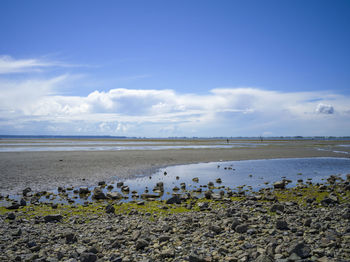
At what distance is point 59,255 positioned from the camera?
7629 millimetres

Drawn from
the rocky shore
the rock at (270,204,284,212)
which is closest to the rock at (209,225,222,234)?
the rocky shore

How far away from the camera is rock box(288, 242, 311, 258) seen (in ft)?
22.7

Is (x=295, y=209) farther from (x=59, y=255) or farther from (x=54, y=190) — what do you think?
(x=54, y=190)

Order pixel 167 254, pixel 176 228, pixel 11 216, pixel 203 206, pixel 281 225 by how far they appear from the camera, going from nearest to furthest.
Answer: pixel 167 254, pixel 281 225, pixel 176 228, pixel 11 216, pixel 203 206

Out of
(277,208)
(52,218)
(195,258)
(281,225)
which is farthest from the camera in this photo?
(277,208)

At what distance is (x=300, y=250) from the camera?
7012 mm

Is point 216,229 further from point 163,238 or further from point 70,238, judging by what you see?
point 70,238

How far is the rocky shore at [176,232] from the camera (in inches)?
292

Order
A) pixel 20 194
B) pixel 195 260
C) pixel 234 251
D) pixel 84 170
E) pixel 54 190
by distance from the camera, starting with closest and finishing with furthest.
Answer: pixel 195 260 < pixel 234 251 < pixel 20 194 < pixel 54 190 < pixel 84 170

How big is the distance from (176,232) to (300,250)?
14.3 ft

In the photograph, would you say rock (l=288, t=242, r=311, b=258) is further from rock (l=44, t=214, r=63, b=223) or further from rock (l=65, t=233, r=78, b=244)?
rock (l=44, t=214, r=63, b=223)

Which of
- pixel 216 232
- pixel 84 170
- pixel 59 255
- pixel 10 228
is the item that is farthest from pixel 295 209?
pixel 84 170

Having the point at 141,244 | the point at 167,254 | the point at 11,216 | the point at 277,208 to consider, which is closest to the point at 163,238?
the point at 141,244

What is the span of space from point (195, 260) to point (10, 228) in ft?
27.1
